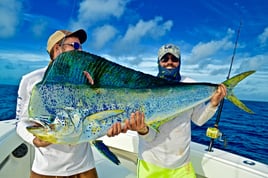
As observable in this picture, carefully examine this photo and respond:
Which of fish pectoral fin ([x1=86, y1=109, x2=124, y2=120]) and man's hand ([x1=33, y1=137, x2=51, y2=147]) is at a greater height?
fish pectoral fin ([x1=86, y1=109, x2=124, y2=120])

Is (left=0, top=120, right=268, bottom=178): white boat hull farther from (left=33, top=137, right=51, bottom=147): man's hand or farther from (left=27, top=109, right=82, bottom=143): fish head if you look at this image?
(left=27, top=109, right=82, bottom=143): fish head

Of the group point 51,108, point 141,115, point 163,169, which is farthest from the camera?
point 163,169

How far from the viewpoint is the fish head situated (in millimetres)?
1069

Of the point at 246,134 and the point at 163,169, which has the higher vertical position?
the point at 163,169

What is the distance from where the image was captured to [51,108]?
42.4 inches

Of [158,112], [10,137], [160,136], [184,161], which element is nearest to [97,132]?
[158,112]

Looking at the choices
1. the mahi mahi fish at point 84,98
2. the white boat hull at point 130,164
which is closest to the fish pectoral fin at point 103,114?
the mahi mahi fish at point 84,98

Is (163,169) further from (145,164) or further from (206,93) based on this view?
(206,93)

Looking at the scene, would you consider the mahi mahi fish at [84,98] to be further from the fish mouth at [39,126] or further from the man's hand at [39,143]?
the man's hand at [39,143]

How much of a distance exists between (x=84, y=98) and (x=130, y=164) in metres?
2.26

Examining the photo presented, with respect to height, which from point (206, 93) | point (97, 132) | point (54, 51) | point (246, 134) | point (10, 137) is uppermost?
point (54, 51)

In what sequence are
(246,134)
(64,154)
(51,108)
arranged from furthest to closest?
(246,134) < (64,154) < (51,108)

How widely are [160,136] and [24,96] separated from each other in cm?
87

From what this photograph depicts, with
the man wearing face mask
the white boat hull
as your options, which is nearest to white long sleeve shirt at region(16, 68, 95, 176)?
the man wearing face mask
